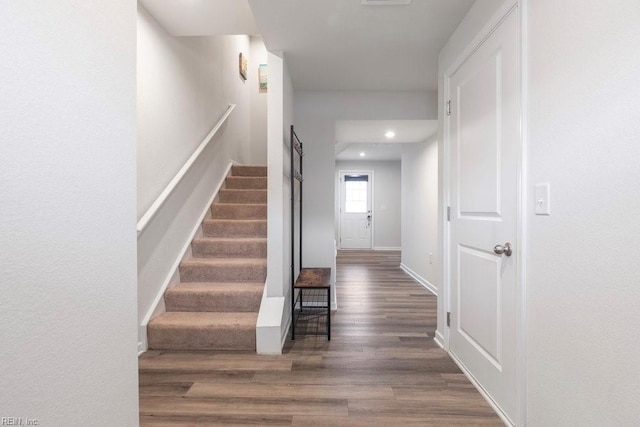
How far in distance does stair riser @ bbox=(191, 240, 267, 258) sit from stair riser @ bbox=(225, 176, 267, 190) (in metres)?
1.18

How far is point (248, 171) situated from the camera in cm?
439

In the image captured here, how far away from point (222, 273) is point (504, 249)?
2.26m

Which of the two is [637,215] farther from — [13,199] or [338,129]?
[338,129]

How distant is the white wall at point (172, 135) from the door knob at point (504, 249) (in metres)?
2.28

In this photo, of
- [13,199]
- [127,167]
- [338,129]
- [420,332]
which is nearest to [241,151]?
[338,129]

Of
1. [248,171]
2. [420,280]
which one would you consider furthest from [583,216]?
[248,171]

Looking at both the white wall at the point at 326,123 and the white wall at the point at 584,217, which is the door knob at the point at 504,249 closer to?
the white wall at the point at 584,217

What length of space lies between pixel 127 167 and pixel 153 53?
6.51 ft

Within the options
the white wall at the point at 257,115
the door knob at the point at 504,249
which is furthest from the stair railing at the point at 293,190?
the white wall at the point at 257,115

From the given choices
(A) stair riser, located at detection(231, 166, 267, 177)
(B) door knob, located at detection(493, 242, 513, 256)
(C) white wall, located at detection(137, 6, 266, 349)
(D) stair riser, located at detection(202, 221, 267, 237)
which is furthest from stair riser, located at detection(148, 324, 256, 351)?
(A) stair riser, located at detection(231, 166, 267, 177)

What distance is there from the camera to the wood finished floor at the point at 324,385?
5.35ft

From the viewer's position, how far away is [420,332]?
8.98ft

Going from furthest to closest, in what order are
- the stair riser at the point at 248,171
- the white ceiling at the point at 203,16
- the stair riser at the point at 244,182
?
the stair riser at the point at 248,171
the stair riser at the point at 244,182
the white ceiling at the point at 203,16

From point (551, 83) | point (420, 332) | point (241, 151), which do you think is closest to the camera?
point (551, 83)
